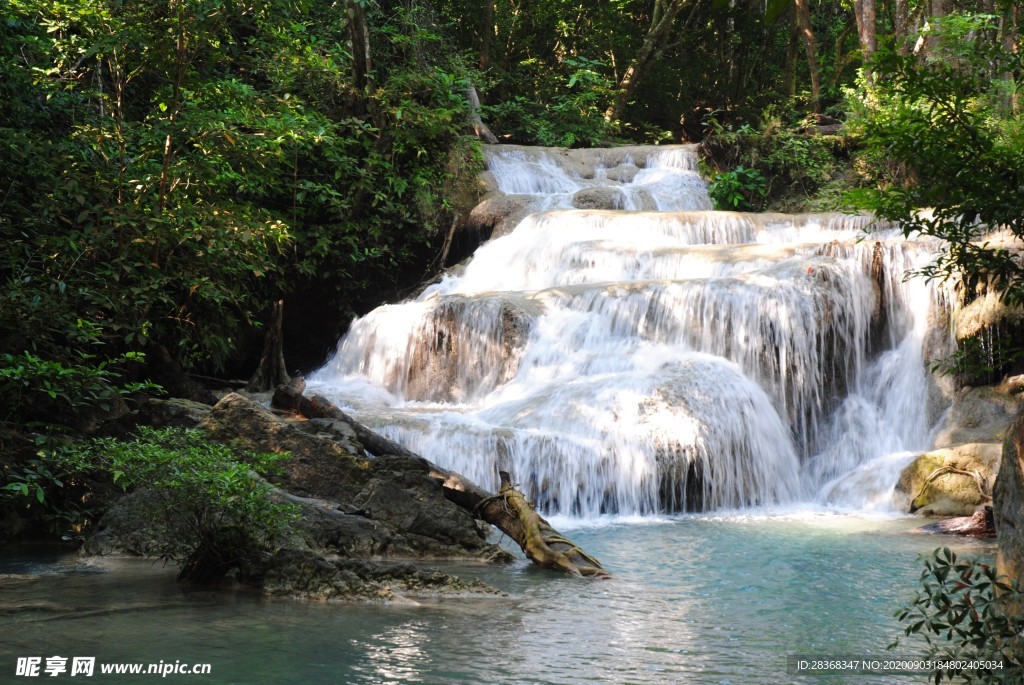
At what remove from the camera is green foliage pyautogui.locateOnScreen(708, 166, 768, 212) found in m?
20.1

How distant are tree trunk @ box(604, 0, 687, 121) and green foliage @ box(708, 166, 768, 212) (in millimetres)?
6230

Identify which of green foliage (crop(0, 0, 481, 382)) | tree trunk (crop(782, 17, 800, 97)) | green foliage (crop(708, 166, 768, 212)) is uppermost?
tree trunk (crop(782, 17, 800, 97))

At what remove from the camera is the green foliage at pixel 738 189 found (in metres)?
20.1

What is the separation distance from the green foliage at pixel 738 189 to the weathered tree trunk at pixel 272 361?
10013mm

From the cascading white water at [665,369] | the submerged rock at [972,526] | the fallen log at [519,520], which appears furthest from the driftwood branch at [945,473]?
the fallen log at [519,520]

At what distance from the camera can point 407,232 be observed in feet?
58.9

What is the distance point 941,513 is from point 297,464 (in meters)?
6.31

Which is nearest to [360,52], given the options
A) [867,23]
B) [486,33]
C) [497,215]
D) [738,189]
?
[497,215]

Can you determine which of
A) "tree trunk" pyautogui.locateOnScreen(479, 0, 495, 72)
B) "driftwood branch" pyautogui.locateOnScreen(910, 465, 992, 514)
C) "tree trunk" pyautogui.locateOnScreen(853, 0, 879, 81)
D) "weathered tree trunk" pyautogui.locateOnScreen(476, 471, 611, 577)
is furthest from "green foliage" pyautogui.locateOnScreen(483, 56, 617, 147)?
"weathered tree trunk" pyautogui.locateOnScreen(476, 471, 611, 577)

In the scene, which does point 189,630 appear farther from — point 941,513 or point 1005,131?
point 1005,131

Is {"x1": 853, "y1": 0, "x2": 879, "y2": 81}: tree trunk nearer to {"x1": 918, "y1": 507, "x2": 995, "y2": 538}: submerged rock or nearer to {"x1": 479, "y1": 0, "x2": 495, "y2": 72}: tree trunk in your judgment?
{"x1": 479, "y1": 0, "x2": 495, "y2": 72}: tree trunk

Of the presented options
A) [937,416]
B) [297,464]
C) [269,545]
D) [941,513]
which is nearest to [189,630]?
[269,545]

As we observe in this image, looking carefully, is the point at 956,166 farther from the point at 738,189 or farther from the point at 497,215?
the point at 738,189

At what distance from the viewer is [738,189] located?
2042cm
